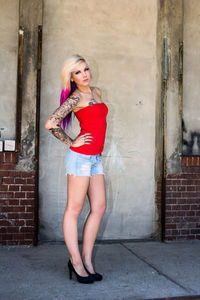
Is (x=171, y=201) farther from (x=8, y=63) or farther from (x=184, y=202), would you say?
(x=8, y=63)

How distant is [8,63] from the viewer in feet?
16.4

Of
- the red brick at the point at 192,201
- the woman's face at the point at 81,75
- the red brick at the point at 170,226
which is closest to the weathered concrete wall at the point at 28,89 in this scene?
the woman's face at the point at 81,75

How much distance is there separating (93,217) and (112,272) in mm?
667

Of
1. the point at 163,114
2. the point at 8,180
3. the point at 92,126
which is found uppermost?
the point at 163,114

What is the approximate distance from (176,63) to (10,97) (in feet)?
7.76

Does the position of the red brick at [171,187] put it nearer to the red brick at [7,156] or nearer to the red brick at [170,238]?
the red brick at [170,238]

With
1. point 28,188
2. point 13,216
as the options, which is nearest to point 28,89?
point 28,188

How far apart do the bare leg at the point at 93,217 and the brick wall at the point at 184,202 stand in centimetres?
202

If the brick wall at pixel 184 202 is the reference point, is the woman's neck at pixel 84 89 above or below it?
above

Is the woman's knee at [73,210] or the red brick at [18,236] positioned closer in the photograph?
the woman's knee at [73,210]

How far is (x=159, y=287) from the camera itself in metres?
3.38

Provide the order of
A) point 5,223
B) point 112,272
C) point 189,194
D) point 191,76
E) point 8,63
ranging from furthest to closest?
point 191,76 → point 189,194 → point 8,63 → point 5,223 → point 112,272

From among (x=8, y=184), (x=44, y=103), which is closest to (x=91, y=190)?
(x=8, y=184)

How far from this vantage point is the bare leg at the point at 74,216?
3.41m
